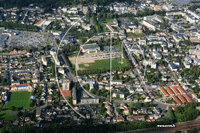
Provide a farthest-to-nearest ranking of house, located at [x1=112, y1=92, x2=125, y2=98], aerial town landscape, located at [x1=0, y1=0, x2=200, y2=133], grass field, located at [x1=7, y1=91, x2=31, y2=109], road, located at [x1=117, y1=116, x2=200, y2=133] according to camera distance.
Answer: house, located at [x1=112, y1=92, x2=125, y2=98] < grass field, located at [x1=7, y1=91, x2=31, y2=109] < aerial town landscape, located at [x1=0, y1=0, x2=200, y2=133] < road, located at [x1=117, y1=116, x2=200, y2=133]

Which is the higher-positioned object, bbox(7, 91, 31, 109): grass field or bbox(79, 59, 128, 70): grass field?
bbox(79, 59, 128, 70): grass field

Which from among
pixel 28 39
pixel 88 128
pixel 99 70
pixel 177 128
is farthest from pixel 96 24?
pixel 177 128

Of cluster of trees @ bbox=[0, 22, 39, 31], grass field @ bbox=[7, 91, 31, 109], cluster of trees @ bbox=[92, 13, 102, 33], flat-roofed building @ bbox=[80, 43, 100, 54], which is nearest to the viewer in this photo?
grass field @ bbox=[7, 91, 31, 109]

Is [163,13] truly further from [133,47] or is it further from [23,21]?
[23,21]

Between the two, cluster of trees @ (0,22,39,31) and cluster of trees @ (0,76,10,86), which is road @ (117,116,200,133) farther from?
cluster of trees @ (0,22,39,31)

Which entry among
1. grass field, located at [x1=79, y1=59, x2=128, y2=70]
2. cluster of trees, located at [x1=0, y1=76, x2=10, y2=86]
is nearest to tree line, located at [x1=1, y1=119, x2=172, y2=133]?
cluster of trees, located at [x1=0, y1=76, x2=10, y2=86]

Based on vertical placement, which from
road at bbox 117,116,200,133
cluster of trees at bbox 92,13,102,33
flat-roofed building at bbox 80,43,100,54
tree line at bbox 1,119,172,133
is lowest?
road at bbox 117,116,200,133

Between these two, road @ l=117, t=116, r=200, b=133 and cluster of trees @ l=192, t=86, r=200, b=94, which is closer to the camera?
road @ l=117, t=116, r=200, b=133

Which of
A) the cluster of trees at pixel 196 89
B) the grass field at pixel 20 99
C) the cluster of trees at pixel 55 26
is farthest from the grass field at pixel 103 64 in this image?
the cluster of trees at pixel 55 26
